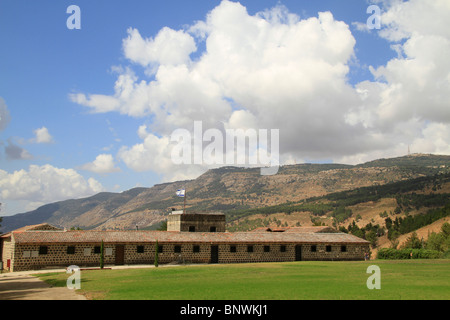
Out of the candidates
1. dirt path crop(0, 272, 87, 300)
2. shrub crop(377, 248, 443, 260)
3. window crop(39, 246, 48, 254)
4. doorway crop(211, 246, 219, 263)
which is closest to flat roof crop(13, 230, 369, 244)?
window crop(39, 246, 48, 254)

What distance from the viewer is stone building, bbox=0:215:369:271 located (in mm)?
37000

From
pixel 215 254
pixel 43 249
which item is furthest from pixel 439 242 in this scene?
pixel 43 249

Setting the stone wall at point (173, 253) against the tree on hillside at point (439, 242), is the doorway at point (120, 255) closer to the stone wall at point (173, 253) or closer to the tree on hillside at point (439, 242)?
the stone wall at point (173, 253)

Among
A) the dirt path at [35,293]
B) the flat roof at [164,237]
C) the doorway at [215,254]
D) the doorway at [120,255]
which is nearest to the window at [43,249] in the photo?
the flat roof at [164,237]

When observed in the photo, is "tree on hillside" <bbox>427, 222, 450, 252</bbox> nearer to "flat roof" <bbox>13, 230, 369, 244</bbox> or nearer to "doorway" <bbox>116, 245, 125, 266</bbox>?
"flat roof" <bbox>13, 230, 369, 244</bbox>

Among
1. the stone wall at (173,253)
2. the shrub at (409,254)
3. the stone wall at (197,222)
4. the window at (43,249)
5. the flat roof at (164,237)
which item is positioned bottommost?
the shrub at (409,254)

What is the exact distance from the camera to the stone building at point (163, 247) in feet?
121

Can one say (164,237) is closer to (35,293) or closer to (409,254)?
(35,293)

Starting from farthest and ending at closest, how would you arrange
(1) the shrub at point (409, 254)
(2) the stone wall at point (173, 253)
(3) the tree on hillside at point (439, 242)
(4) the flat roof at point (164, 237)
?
(3) the tree on hillside at point (439, 242) < (1) the shrub at point (409, 254) < (4) the flat roof at point (164, 237) < (2) the stone wall at point (173, 253)

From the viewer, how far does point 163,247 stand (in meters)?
41.7

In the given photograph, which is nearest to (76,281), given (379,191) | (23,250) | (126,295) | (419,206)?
(126,295)
